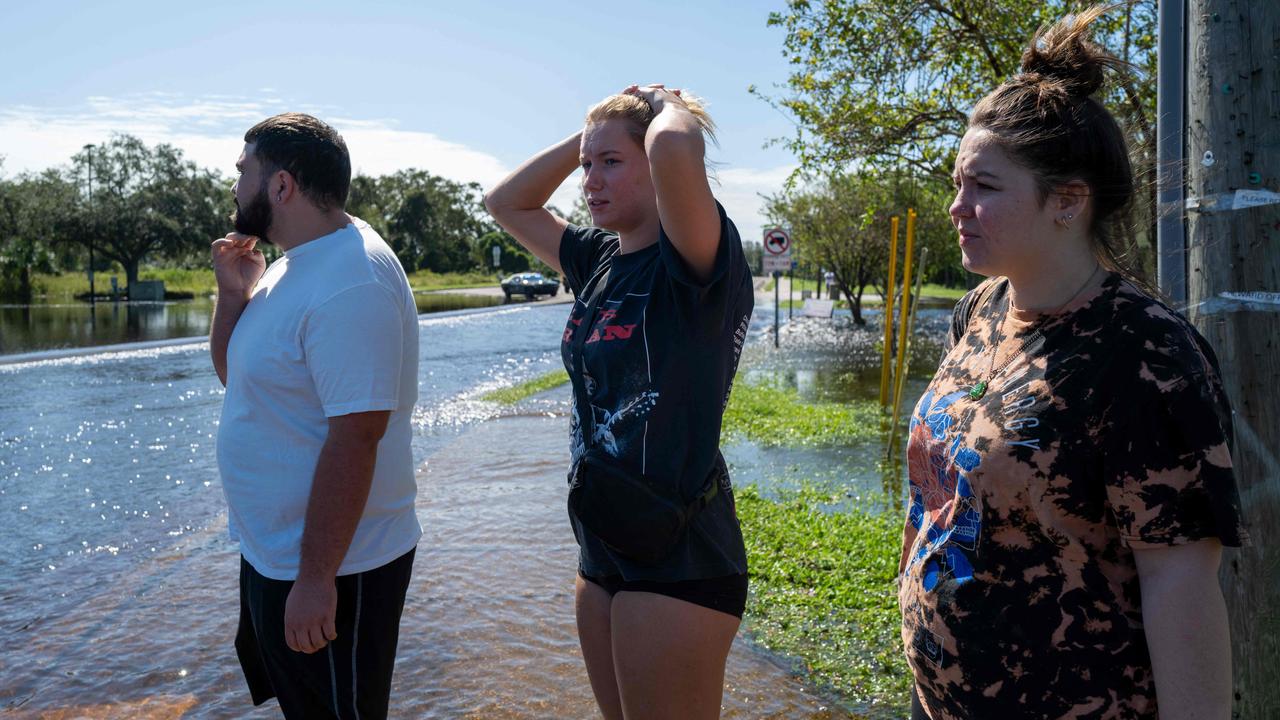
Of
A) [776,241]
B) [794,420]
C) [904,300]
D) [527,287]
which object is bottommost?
[794,420]

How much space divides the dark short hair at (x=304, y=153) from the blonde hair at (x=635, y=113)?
77 centimetres

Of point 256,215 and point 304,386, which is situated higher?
point 256,215

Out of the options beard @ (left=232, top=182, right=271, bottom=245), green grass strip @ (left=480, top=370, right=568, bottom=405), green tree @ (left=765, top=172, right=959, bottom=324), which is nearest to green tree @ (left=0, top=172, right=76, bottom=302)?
green tree @ (left=765, top=172, right=959, bottom=324)

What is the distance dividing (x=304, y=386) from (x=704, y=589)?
1.17 meters

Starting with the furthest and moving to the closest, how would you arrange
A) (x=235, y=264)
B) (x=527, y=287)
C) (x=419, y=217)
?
(x=419, y=217), (x=527, y=287), (x=235, y=264)

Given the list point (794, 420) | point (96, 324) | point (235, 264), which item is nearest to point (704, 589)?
point (235, 264)

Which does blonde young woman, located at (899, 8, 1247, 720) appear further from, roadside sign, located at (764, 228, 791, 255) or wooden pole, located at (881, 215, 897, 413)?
roadside sign, located at (764, 228, 791, 255)

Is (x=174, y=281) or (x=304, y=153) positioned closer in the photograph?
(x=304, y=153)

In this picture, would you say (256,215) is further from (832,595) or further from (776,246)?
(776,246)

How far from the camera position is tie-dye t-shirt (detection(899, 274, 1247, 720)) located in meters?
1.60

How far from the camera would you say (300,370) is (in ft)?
8.22

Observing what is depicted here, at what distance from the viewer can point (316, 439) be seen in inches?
100

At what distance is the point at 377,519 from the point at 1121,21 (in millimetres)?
8790

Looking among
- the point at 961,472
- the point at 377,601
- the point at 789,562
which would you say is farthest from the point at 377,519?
the point at 789,562
